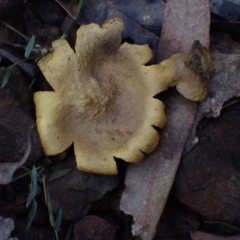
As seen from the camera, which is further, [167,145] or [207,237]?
[207,237]

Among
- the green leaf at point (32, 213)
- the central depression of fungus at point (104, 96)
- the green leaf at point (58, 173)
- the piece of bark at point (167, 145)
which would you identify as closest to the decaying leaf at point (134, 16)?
the piece of bark at point (167, 145)

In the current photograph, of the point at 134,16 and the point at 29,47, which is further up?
the point at 134,16

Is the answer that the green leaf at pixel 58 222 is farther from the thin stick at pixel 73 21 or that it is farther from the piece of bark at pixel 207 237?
the thin stick at pixel 73 21

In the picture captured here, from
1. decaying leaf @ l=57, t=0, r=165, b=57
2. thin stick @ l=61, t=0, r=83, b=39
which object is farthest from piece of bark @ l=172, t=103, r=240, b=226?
thin stick @ l=61, t=0, r=83, b=39

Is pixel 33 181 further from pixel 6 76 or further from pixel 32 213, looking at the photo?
pixel 6 76

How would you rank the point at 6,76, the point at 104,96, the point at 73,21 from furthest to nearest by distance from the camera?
the point at 73,21
the point at 104,96
the point at 6,76

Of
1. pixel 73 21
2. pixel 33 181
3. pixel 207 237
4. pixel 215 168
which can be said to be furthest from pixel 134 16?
pixel 207 237
